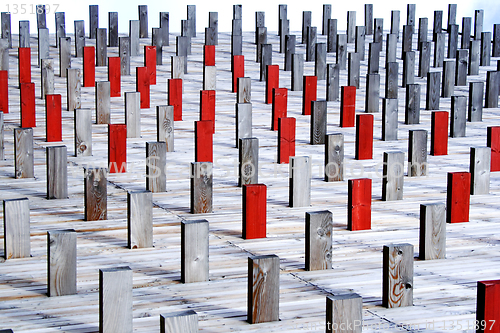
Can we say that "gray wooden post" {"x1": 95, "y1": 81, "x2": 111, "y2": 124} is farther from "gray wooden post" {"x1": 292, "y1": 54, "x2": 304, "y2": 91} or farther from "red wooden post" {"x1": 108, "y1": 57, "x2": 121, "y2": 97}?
"gray wooden post" {"x1": 292, "y1": 54, "x2": 304, "y2": 91}

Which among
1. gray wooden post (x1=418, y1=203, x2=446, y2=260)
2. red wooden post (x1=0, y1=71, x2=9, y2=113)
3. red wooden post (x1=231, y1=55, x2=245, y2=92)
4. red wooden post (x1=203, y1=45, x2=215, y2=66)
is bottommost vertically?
gray wooden post (x1=418, y1=203, x2=446, y2=260)

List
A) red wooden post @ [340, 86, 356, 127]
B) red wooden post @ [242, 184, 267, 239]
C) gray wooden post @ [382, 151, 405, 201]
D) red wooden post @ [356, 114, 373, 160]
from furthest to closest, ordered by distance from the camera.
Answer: red wooden post @ [340, 86, 356, 127], red wooden post @ [356, 114, 373, 160], gray wooden post @ [382, 151, 405, 201], red wooden post @ [242, 184, 267, 239]

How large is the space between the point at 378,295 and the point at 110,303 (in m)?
1.16

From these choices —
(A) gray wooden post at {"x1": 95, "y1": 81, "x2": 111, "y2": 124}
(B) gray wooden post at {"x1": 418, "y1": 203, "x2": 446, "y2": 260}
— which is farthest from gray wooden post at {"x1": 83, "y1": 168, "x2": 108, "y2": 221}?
(A) gray wooden post at {"x1": 95, "y1": 81, "x2": 111, "y2": 124}

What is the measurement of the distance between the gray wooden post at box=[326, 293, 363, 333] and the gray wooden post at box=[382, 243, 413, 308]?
484mm

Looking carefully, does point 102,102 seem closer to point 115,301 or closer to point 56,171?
point 56,171

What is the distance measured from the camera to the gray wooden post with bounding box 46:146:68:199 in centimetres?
500

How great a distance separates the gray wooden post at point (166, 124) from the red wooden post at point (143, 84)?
1.26 metres

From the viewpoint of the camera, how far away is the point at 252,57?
9898 millimetres

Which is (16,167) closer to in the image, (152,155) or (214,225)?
(152,155)

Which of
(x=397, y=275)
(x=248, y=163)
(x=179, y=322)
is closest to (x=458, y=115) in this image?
(x=248, y=163)

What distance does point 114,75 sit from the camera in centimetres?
789

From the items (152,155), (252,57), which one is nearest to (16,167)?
(152,155)

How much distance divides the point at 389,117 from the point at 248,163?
175 centimetres
